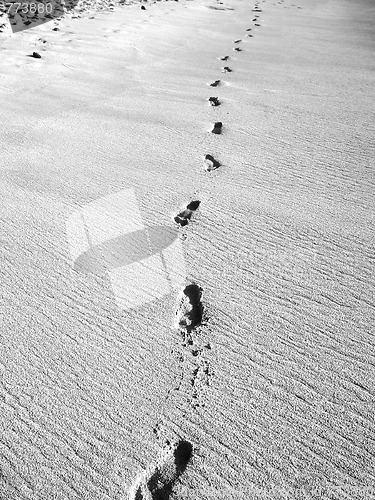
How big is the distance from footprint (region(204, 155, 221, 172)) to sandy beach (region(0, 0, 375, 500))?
2 centimetres

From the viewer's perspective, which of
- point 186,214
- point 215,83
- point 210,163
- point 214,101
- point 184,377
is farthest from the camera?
point 215,83

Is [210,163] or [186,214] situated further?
[210,163]

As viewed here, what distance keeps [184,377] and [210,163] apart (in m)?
1.16

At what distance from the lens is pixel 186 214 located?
167 cm

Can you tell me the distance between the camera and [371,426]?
96 centimetres

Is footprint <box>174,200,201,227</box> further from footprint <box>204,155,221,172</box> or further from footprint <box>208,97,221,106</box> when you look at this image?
footprint <box>208,97,221,106</box>

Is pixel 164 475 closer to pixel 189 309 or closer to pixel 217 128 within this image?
pixel 189 309

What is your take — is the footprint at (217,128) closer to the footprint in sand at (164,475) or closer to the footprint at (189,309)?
the footprint at (189,309)

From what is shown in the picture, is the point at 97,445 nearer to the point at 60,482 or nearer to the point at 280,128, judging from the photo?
the point at 60,482

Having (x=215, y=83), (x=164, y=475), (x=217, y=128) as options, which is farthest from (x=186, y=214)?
(x=215, y=83)

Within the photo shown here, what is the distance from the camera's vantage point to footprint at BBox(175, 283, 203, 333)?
1208 millimetres

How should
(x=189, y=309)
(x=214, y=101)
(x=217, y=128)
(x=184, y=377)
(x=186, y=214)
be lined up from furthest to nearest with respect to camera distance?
(x=214, y=101), (x=217, y=128), (x=186, y=214), (x=189, y=309), (x=184, y=377)

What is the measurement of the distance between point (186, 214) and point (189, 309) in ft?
1.64

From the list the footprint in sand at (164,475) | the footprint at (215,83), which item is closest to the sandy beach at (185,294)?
the footprint in sand at (164,475)
